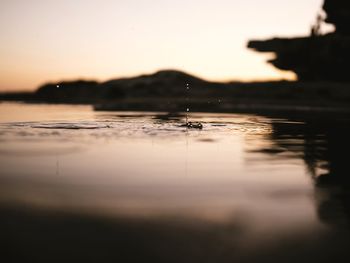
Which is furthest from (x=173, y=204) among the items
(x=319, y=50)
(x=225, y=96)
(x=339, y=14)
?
(x=225, y=96)

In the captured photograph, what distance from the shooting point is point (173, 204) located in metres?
4.69

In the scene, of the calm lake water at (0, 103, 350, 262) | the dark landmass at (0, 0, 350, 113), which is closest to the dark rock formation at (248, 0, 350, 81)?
the dark landmass at (0, 0, 350, 113)

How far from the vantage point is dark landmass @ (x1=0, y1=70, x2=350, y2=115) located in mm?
28986

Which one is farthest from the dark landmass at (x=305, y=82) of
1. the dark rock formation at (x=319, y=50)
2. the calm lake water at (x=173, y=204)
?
the calm lake water at (x=173, y=204)

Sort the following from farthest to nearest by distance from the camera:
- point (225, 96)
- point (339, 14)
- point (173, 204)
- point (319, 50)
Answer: point (225, 96) → point (319, 50) → point (339, 14) → point (173, 204)

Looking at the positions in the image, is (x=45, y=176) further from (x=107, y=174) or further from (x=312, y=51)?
(x=312, y=51)

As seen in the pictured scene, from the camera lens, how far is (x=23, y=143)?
10.5 m

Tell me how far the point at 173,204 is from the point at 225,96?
35.6m

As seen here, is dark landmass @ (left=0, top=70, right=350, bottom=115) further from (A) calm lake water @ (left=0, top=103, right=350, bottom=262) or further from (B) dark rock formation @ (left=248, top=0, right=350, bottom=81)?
(A) calm lake water @ (left=0, top=103, right=350, bottom=262)

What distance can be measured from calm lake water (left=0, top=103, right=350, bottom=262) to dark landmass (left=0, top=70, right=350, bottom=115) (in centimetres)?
2087

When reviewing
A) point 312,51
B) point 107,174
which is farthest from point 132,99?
point 107,174

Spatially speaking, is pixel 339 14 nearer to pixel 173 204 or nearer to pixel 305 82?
pixel 305 82

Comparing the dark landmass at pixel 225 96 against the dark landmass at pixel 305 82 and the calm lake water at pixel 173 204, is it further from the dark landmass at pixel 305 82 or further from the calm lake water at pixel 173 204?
the calm lake water at pixel 173 204

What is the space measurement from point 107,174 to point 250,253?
3653 mm
